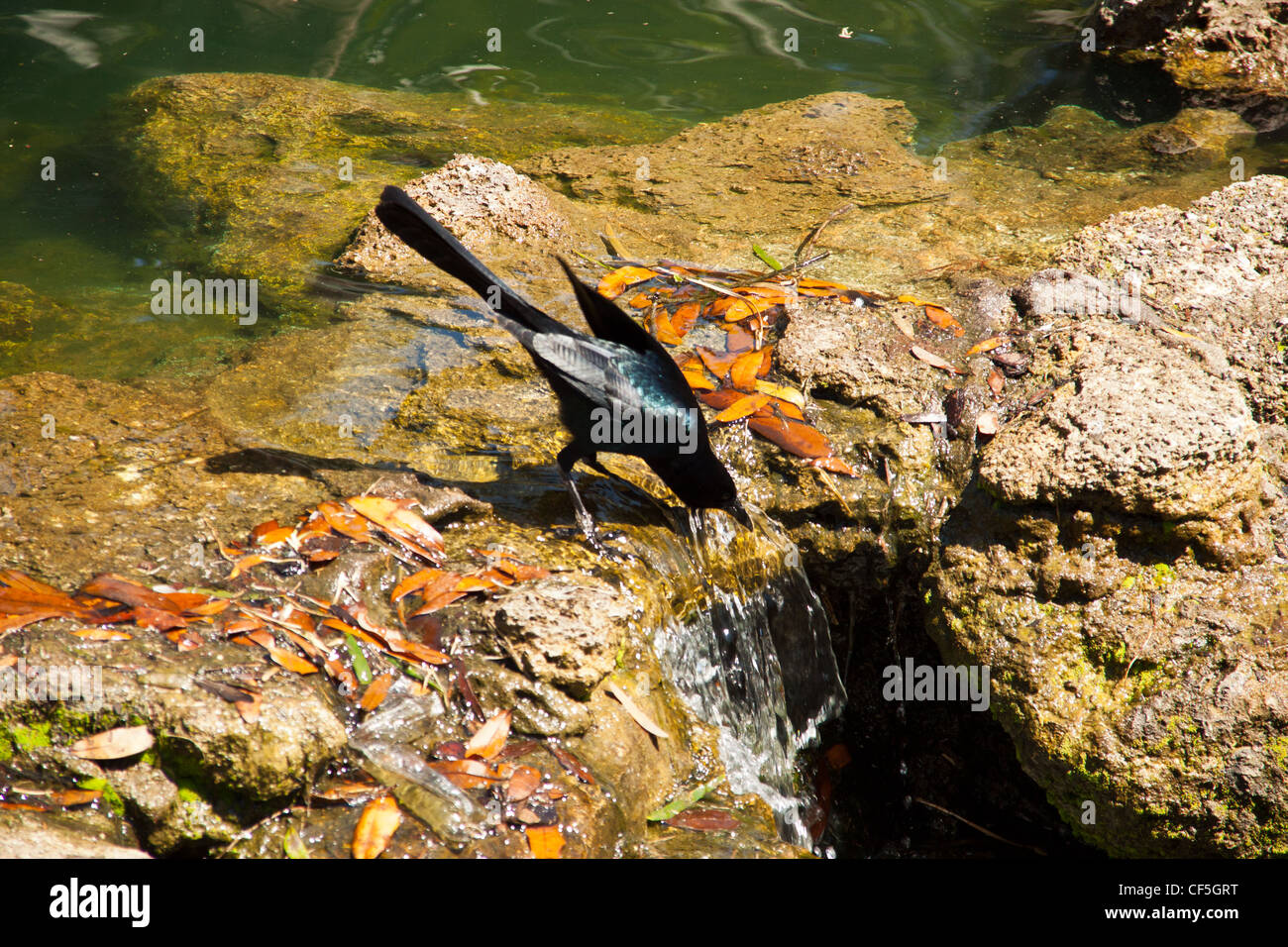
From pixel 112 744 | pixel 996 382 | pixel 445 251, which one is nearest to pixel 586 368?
pixel 445 251

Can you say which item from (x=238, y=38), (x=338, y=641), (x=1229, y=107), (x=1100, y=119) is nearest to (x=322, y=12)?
(x=238, y=38)

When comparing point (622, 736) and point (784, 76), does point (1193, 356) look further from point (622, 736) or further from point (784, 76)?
point (784, 76)

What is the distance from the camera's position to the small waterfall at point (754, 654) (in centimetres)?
322

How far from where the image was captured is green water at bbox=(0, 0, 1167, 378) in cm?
633

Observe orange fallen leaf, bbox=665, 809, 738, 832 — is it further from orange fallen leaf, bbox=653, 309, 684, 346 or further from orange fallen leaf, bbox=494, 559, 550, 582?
orange fallen leaf, bbox=653, 309, 684, 346

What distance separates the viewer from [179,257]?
17.3 ft

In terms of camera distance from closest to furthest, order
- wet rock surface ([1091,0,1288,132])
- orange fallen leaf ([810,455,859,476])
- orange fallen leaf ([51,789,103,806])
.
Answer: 1. orange fallen leaf ([51,789,103,806])
2. orange fallen leaf ([810,455,859,476])
3. wet rock surface ([1091,0,1288,132])

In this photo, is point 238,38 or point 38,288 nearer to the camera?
point 38,288

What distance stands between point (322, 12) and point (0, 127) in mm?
4051

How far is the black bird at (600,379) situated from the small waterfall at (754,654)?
345 millimetres

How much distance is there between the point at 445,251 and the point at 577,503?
3.16 ft

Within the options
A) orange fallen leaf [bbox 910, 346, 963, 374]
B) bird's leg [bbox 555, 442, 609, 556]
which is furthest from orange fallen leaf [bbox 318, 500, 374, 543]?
orange fallen leaf [bbox 910, 346, 963, 374]

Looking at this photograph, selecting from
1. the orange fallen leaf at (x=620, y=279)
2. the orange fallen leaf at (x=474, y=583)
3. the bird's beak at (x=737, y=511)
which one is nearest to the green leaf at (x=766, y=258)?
the orange fallen leaf at (x=620, y=279)

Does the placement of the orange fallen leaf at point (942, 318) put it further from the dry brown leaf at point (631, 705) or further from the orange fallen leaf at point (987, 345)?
the dry brown leaf at point (631, 705)
